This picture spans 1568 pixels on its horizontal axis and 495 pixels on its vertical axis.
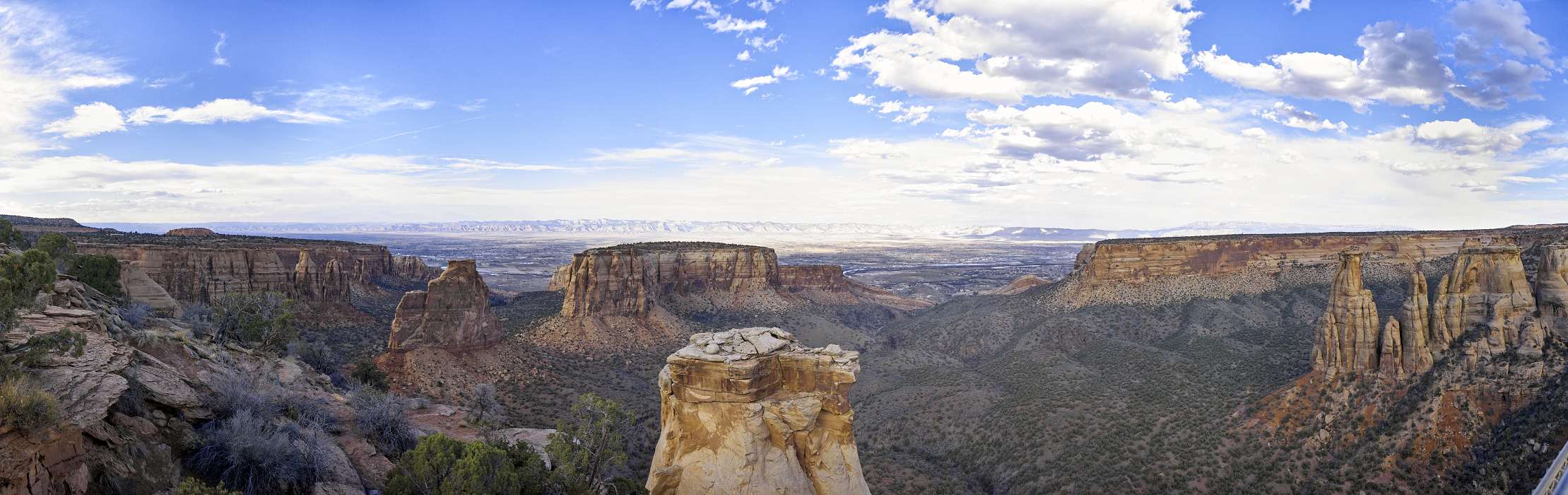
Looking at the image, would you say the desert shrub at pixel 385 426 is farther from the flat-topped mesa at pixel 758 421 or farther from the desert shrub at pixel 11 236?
the desert shrub at pixel 11 236

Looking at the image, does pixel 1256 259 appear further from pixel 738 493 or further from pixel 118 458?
pixel 118 458

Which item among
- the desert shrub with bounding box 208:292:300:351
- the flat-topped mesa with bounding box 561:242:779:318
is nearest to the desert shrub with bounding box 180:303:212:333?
the desert shrub with bounding box 208:292:300:351

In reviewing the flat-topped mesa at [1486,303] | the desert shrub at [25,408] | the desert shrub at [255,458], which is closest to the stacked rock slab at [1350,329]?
the flat-topped mesa at [1486,303]

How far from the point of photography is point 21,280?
1538 centimetres

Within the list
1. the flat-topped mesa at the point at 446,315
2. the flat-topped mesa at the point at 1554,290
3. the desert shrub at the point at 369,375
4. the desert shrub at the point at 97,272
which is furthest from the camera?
the flat-topped mesa at the point at 446,315

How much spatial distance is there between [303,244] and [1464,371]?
298ft

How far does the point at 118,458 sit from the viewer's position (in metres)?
11.5

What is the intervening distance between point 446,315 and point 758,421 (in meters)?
29.6

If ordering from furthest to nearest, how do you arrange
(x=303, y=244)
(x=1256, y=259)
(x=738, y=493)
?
(x=303, y=244) < (x=1256, y=259) < (x=738, y=493)

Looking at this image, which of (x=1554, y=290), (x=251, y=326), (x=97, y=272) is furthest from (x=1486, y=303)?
(x=97, y=272)

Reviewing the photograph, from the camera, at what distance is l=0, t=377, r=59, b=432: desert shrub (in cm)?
970

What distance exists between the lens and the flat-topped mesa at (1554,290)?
26.3 meters

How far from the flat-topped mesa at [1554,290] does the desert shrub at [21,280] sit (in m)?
47.3

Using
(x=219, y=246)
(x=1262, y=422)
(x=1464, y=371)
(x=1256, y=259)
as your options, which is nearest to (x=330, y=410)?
→ (x=1262, y=422)
